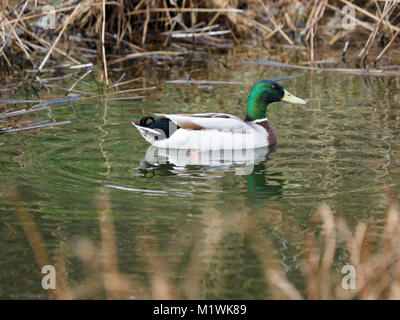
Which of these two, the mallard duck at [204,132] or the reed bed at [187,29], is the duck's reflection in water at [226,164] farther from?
the reed bed at [187,29]

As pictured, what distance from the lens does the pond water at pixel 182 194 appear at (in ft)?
13.4

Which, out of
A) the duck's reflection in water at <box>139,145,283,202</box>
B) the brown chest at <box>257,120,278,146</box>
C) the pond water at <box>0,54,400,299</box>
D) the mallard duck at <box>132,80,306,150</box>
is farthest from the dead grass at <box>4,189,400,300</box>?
the brown chest at <box>257,120,278,146</box>

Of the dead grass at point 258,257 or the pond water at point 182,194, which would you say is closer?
the dead grass at point 258,257

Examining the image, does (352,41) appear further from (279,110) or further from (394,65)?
(279,110)

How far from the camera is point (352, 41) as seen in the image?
12.7 metres

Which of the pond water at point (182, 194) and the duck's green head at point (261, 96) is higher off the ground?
the duck's green head at point (261, 96)

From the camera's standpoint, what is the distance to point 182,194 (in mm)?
5359

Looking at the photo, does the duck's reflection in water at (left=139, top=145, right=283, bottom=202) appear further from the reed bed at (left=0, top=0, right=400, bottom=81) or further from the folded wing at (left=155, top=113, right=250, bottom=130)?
the reed bed at (left=0, top=0, right=400, bottom=81)

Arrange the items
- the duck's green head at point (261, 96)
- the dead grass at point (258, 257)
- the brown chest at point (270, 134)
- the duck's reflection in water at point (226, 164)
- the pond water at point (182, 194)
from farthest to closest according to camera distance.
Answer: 1. the duck's green head at point (261, 96)
2. the brown chest at point (270, 134)
3. the duck's reflection in water at point (226, 164)
4. the pond water at point (182, 194)
5. the dead grass at point (258, 257)

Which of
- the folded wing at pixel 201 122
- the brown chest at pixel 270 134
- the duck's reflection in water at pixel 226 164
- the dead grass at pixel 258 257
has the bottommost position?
the dead grass at pixel 258 257

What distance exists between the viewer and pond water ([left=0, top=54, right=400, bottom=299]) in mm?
4078

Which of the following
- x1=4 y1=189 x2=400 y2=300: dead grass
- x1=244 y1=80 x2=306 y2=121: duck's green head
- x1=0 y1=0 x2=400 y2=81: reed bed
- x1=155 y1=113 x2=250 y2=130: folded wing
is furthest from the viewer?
x1=0 y1=0 x2=400 y2=81: reed bed

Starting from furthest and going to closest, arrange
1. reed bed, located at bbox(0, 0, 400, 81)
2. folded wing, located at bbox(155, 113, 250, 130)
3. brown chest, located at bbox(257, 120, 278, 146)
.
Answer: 1. reed bed, located at bbox(0, 0, 400, 81)
2. brown chest, located at bbox(257, 120, 278, 146)
3. folded wing, located at bbox(155, 113, 250, 130)

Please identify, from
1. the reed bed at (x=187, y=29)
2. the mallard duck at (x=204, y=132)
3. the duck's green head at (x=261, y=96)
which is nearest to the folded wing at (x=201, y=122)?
the mallard duck at (x=204, y=132)
